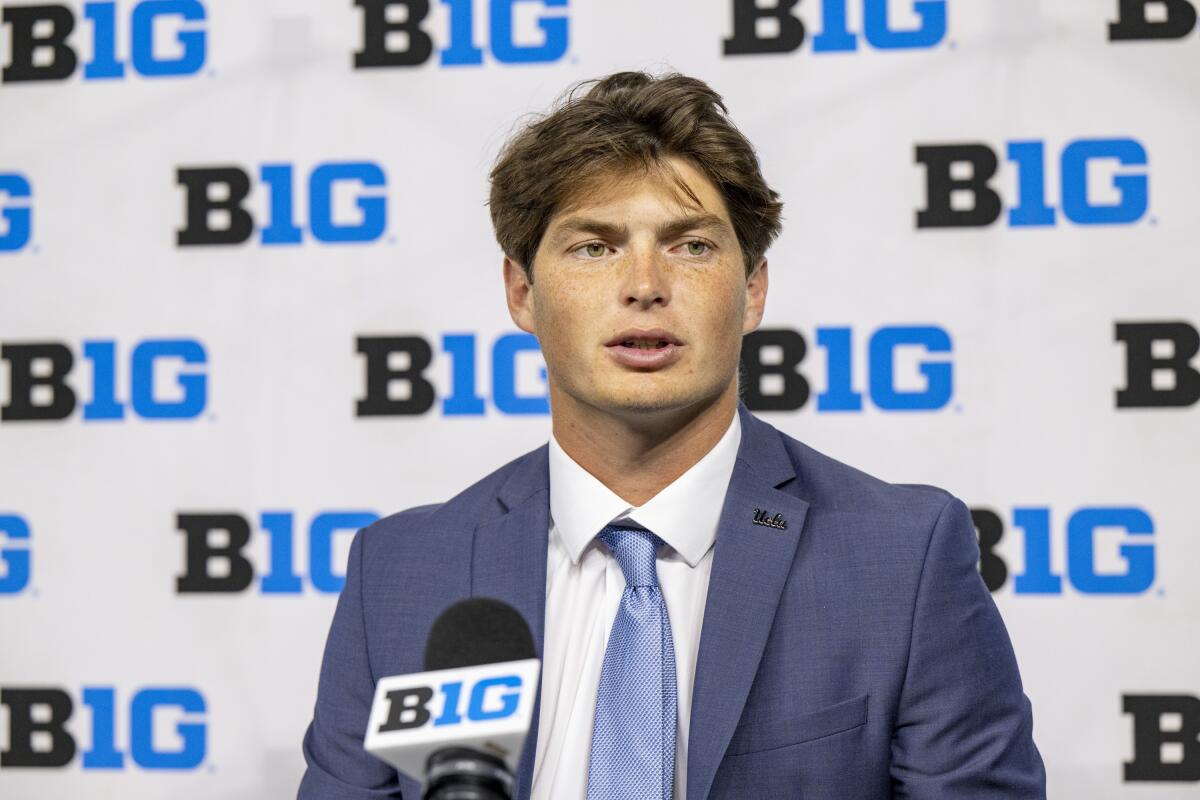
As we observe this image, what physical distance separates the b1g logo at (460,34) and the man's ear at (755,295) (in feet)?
3.34

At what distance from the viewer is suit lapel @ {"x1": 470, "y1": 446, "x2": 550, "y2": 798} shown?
1658 mm

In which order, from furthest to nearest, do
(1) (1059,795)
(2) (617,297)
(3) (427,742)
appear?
(1) (1059,795) < (2) (617,297) < (3) (427,742)

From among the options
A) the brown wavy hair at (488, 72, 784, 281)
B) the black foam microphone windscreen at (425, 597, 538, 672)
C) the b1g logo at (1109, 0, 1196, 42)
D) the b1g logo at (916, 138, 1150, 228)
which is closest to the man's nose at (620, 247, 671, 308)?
the brown wavy hair at (488, 72, 784, 281)

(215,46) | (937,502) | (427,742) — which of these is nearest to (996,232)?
(937,502)

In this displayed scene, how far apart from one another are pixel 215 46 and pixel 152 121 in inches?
8.6

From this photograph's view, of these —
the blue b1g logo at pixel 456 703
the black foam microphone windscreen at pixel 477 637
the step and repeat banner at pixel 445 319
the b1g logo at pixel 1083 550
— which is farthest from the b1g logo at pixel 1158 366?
the blue b1g logo at pixel 456 703

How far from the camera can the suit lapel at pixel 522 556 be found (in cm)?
166

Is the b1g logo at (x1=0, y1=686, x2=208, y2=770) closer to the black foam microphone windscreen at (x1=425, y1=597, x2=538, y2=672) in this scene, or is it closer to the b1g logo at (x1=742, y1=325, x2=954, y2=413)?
the b1g logo at (x1=742, y1=325, x2=954, y2=413)

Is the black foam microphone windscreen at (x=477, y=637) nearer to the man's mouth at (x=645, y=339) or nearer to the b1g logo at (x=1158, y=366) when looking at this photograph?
the man's mouth at (x=645, y=339)

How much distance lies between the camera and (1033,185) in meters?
2.52

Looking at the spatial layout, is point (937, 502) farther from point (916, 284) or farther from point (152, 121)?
point (152, 121)

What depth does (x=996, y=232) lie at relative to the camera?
2.53 m

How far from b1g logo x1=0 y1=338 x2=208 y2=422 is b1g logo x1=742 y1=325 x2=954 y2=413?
1196mm

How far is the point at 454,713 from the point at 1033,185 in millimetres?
2056
